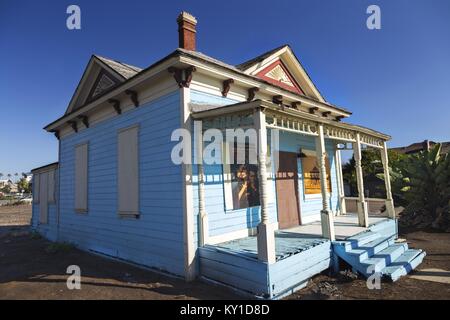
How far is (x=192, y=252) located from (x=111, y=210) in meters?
3.65

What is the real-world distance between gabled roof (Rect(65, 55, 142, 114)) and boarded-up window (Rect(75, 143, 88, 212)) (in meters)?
1.86

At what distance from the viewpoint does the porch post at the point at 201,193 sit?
619cm

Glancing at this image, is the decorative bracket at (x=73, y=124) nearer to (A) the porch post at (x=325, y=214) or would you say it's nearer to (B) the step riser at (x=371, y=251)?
(A) the porch post at (x=325, y=214)

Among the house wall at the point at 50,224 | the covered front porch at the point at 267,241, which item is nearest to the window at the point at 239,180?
the covered front porch at the point at 267,241

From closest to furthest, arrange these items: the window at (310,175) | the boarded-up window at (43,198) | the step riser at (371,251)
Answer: the step riser at (371,251), the window at (310,175), the boarded-up window at (43,198)

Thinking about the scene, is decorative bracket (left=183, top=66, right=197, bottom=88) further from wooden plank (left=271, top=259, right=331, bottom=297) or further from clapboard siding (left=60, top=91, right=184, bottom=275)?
wooden plank (left=271, top=259, right=331, bottom=297)

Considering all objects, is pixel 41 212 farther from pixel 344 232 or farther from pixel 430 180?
pixel 430 180

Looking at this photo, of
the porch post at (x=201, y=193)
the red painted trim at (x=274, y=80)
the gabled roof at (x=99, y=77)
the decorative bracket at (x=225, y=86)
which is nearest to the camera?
the porch post at (x=201, y=193)

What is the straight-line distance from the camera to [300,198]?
31.0 feet

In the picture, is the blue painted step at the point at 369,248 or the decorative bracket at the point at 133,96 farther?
the decorative bracket at the point at 133,96

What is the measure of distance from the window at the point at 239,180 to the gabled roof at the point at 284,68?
2477 mm

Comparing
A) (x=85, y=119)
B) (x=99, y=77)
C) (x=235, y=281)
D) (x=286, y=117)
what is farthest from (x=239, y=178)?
(x=99, y=77)

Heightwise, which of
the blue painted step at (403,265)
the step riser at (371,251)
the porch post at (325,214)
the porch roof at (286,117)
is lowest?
the blue painted step at (403,265)
